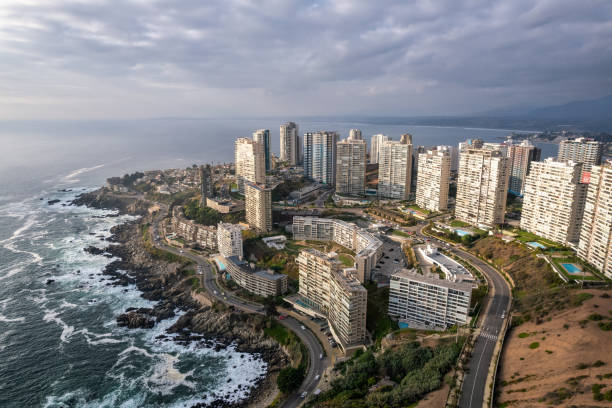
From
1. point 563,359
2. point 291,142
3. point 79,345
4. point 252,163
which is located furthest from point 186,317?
point 291,142

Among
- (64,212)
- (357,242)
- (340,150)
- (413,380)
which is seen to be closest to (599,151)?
(340,150)

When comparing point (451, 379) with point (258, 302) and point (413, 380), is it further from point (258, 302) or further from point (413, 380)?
point (258, 302)

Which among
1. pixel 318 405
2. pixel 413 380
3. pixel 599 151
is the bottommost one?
pixel 318 405

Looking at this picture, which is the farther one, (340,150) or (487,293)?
(340,150)

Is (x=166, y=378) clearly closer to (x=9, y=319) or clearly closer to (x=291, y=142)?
(x=9, y=319)

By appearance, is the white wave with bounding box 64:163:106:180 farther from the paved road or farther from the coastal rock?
the coastal rock

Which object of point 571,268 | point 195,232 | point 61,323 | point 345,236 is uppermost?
point 571,268

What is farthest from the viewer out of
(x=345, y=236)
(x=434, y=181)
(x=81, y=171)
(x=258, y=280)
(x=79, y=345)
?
Result: (x=81, y=171)
